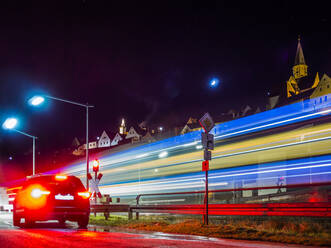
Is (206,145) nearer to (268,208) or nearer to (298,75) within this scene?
(268,208)

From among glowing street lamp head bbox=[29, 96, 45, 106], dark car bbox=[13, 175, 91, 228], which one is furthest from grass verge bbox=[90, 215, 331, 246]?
glowing street lamp head bbox=[29, 96, 45, 106]

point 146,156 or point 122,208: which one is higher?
point 146,156

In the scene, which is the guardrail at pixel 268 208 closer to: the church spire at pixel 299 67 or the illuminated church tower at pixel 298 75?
the illuminated church tower at pixel 298 75

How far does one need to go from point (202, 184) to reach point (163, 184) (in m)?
3.85

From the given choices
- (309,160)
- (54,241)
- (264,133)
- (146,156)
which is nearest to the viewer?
(54,241)

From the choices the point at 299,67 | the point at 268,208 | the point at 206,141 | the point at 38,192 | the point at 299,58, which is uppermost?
the point at 299,58

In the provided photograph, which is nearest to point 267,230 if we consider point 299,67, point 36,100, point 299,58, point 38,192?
point 38,192

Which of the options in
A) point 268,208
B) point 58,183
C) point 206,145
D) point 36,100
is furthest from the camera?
point 36,100

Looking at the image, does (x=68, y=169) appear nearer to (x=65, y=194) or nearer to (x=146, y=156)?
(x=146, y=156)

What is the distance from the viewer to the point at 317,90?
10719cm

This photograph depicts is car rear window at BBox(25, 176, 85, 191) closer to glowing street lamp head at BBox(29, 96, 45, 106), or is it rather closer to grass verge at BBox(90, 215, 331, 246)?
grass verge at BBox(90, 215, 331, 246)

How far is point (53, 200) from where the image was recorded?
12.6 metres

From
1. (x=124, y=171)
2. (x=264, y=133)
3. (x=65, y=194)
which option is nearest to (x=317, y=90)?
(x=124, y=171)

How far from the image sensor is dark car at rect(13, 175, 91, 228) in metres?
12.5
